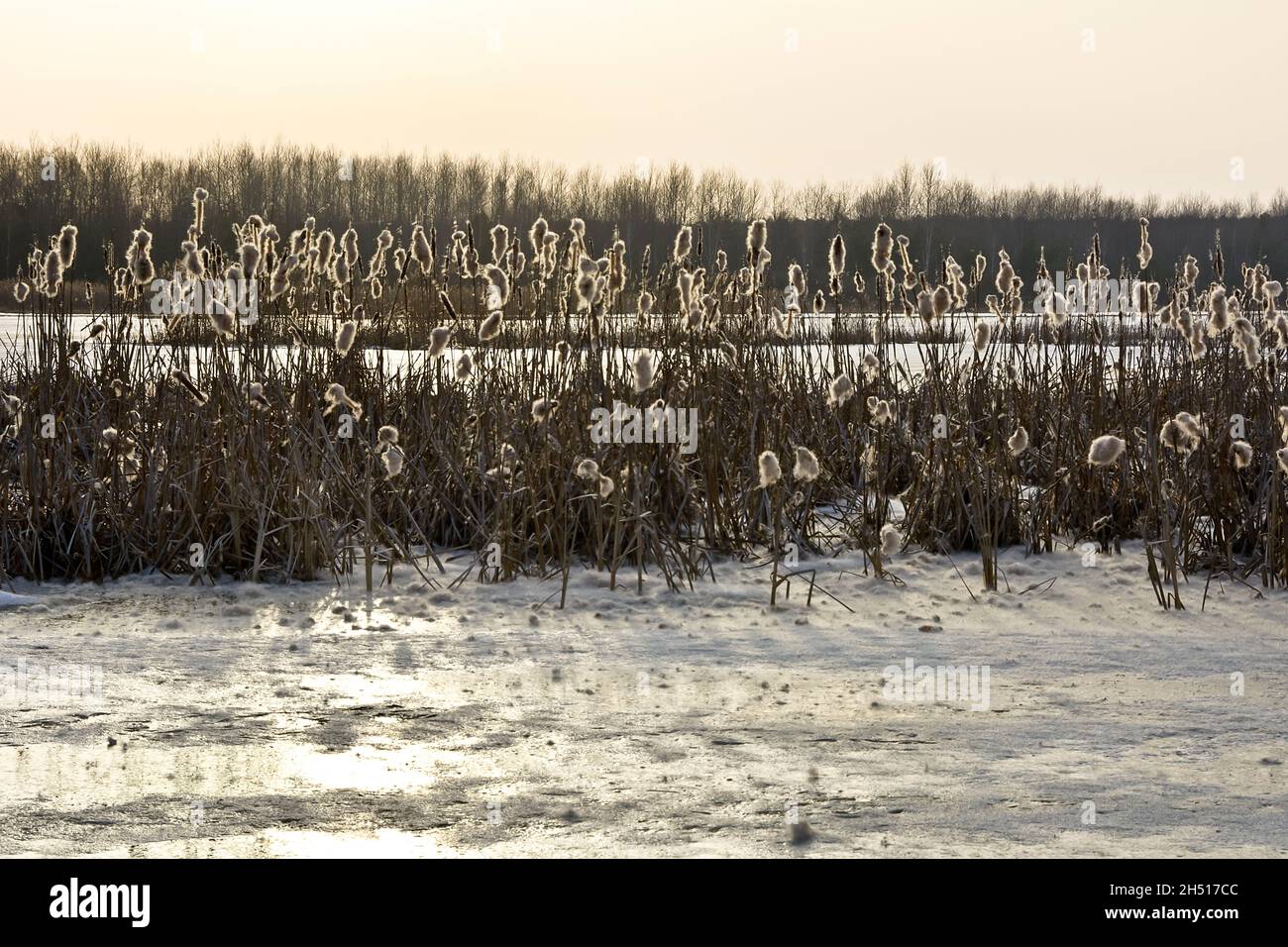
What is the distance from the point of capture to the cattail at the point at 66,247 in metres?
4.22

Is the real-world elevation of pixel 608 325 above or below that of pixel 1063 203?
below

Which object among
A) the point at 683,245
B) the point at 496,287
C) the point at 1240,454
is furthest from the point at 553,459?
the point at 1240,454

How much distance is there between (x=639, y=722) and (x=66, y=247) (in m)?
2.96

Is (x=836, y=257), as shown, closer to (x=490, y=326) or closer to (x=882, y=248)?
(x=882, y=248)

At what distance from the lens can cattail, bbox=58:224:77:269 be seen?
166 inches

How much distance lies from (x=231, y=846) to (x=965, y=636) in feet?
6.50

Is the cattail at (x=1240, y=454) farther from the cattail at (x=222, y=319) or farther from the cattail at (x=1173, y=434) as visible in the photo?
the cattail at (x=222, y=319)

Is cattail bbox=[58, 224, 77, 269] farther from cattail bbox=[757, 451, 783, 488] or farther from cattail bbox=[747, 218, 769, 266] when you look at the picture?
cattail bbox=[757, 451, 783, 488]

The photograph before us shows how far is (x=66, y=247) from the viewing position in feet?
14.1

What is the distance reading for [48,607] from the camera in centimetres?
348

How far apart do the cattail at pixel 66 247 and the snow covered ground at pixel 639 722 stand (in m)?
1.18

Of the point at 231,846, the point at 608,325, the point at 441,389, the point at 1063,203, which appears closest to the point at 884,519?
the point at 608,325

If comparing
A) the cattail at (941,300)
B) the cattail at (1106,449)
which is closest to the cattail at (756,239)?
the cattail at (941,300)
